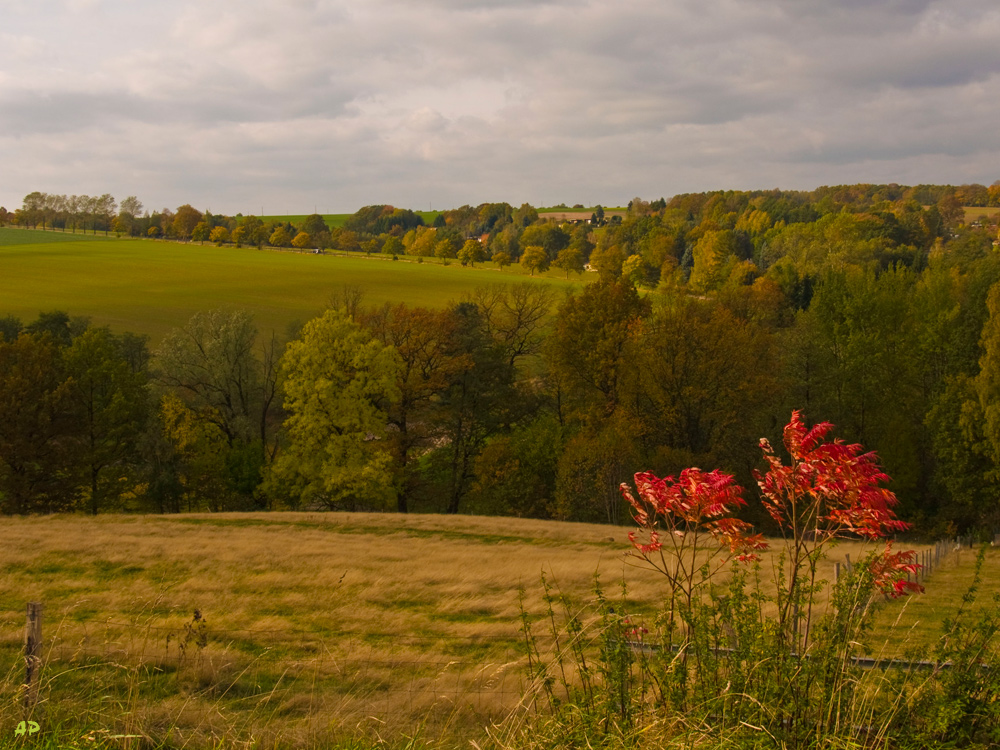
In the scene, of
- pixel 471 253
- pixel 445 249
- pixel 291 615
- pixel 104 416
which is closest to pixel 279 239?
pixel 445 249

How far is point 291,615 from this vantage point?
1331 cm

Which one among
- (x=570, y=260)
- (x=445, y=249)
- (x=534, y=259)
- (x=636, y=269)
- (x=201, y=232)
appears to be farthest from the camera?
(x=201, y=232)

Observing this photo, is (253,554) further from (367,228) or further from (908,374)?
(367,228)

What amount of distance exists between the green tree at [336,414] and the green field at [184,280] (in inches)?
1026

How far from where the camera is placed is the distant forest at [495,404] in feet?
118

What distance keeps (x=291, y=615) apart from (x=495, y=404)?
1158 inches

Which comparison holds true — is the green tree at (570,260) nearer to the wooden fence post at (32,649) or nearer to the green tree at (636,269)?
the green tree at (636,269)

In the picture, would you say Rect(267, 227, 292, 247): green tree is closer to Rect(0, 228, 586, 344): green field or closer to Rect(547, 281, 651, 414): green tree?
Rect(0, 228, 586, 344): green field

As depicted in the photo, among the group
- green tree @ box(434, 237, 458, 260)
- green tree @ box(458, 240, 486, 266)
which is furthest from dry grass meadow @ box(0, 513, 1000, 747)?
green tree @ box(434, 237, 458, 260)

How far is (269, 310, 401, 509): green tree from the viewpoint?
36.5 meters

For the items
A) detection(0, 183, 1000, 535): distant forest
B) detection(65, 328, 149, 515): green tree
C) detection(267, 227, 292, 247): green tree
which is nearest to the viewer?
detection(0, 183, 1000, 535): distant forest

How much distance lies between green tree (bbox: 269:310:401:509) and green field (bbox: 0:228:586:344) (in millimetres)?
26054
